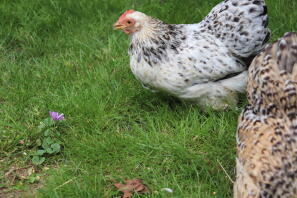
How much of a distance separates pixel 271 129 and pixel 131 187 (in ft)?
3.53

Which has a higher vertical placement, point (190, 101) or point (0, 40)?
point (0, 40)

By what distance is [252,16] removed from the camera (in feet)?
13.0

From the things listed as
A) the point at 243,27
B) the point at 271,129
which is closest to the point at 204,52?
the point at 243,27

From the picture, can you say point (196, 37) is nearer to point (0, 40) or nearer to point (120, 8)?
point (120, 8)

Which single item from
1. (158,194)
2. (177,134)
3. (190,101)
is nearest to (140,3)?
(190,101)

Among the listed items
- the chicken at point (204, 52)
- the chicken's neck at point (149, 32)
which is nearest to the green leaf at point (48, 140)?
the chicken at point (204, 52)

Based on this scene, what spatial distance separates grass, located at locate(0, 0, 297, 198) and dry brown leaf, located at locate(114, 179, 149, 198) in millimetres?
64

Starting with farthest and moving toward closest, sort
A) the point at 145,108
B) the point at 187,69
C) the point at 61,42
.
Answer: the point at 61,42 → the point at 145,108 → the point at 187,69

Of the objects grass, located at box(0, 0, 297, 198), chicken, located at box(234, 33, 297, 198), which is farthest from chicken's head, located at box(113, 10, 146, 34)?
chicken, located at box(234, 33, 297, 198)

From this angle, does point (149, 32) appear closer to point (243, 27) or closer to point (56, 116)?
point (243, 27)

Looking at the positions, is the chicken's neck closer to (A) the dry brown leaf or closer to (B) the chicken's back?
(B) the chicken's back

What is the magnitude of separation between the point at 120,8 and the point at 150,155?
2.65m

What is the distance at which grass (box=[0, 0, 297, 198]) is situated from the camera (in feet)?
11.4

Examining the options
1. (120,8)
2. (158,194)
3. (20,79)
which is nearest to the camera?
(158,194)
